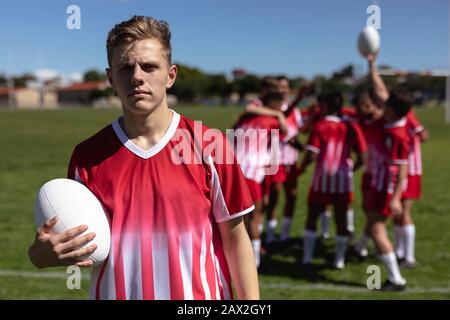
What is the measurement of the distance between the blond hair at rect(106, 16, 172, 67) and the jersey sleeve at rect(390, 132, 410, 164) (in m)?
3.96

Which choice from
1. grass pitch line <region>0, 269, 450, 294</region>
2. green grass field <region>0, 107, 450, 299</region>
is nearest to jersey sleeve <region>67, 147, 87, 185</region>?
green grass field <region>0, 107, 450, 299</region>

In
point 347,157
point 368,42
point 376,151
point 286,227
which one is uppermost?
point 368,42

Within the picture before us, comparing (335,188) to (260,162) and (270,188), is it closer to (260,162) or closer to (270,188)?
(260,162)

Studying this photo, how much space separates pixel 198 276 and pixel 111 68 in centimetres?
89

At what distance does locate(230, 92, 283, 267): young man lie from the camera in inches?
260

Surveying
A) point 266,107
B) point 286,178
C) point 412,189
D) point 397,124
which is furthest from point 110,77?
point 286,178

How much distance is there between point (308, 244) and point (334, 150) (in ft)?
3.87

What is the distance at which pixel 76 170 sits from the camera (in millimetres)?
2248

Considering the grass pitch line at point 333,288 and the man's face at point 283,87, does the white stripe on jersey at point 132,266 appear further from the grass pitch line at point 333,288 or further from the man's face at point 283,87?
the man's face at point 283,87

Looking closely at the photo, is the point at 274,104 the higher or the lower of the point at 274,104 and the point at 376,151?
the higher

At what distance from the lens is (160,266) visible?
217cm

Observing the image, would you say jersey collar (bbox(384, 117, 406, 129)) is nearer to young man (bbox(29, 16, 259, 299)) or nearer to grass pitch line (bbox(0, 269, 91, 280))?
grass pitch line (bbox(0, 269, 91, 280))

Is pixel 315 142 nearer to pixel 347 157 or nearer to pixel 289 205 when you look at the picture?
pixel 347 157
